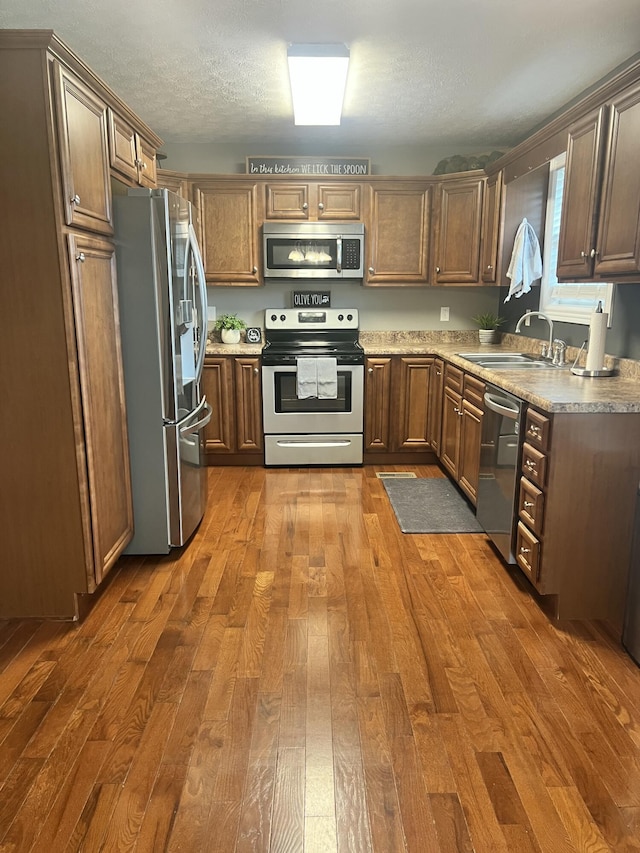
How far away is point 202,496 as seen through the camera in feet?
11.8

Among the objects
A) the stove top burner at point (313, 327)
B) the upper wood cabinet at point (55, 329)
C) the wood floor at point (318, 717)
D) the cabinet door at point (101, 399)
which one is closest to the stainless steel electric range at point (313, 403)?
the stove top burner at point (313, 327)

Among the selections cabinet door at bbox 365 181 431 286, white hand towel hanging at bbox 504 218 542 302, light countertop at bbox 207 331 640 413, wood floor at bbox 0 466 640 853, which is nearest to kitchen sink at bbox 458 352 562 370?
light countertop at bbox 207 331 640 413

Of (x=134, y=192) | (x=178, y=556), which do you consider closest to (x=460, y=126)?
(x=134, y=192)

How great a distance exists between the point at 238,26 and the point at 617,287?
2.22 meters

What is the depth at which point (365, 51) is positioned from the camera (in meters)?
2.99

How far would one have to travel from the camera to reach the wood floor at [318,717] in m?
1.54

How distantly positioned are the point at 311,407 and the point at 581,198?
2.39 metres

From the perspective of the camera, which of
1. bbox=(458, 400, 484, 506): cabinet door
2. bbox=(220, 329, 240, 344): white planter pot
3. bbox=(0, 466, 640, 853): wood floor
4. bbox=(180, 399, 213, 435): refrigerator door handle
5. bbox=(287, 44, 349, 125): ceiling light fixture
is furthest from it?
bbox=(220, 329, 240, 344): white planter pot

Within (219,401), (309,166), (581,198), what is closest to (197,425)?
(219,401)

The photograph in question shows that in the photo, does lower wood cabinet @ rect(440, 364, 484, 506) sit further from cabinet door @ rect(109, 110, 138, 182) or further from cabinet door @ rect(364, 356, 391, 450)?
cabinet door @ rect(109, 110, 138, 182)

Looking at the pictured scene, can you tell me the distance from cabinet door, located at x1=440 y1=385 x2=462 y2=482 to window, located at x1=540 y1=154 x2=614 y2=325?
0.83m

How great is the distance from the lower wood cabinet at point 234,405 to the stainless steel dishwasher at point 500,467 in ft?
6.24

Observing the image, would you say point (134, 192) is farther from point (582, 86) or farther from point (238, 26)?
point (582, 86)

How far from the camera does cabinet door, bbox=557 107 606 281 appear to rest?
273 cm
